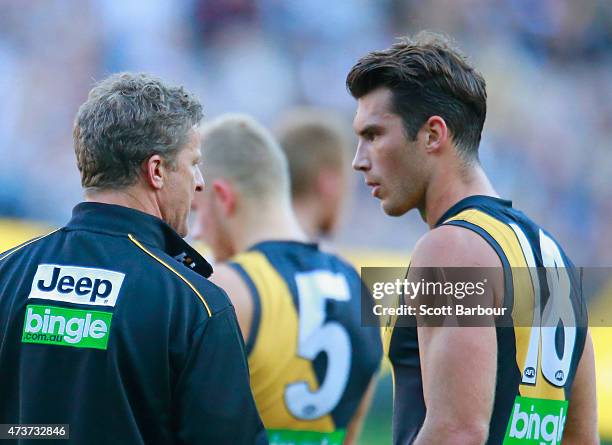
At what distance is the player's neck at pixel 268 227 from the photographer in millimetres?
4039

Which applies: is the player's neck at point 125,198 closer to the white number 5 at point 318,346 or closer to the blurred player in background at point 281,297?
the blurred player in background at point 281,297

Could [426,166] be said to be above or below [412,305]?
above

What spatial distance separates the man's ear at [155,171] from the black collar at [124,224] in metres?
0.09

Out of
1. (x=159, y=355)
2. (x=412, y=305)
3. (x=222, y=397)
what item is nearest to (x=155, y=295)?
(x=159, y=355)

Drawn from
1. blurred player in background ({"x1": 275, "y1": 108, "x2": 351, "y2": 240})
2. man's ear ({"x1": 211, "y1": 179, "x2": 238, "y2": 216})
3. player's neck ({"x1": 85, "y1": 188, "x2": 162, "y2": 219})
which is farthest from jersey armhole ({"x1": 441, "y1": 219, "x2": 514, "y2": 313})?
blurred player in background ({"x1": 275, "y1": 108, "x2": 351, "y2": 240})

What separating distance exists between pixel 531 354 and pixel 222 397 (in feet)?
2.96

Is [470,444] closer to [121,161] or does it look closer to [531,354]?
[531,354]

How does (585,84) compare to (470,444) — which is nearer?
(470,444)

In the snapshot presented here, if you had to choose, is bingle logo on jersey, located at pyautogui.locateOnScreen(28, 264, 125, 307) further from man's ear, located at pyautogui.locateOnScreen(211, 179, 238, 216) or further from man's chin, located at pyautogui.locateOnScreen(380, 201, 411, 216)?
man's ear, located at pyautogui.locateOnScreen(211, 179, 238, 216)

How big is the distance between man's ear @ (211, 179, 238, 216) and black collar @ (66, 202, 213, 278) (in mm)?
1772

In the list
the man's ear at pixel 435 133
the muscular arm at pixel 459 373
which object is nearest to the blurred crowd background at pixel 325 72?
the man's ear at pixel 435 133

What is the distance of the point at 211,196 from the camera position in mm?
4184

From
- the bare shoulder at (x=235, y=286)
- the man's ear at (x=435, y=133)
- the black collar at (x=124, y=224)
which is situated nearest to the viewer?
the black collar at (x=124, y=224)

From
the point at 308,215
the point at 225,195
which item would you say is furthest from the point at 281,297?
the point at 308,215
